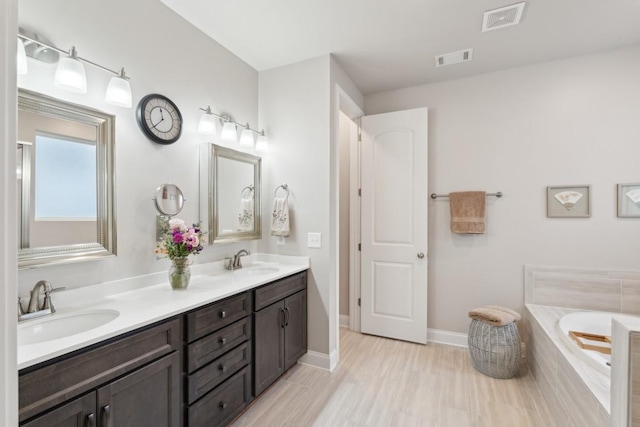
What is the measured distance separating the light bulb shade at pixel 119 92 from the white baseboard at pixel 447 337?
10.7 ft

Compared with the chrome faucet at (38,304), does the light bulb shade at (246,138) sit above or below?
above

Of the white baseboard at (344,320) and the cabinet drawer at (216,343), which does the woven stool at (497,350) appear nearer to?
the white baseboard at (344,320)

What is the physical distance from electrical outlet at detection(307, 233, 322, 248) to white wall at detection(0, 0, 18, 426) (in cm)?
215

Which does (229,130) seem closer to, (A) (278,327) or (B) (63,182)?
(B) (63,182)

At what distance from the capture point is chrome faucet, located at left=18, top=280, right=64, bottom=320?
1.28 meters

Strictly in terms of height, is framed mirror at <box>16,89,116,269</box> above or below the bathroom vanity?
above

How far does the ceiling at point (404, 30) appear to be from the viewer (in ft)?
6.57

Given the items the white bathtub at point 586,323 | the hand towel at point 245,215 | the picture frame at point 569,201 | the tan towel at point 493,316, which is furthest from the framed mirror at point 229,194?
the picture frame at point 569,201

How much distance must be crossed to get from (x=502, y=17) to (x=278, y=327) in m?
2.75

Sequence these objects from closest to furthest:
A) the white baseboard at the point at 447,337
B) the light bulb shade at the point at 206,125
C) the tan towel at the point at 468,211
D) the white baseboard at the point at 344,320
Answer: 1. the light bulb shade at the point at 206,125
2. the tan towel at the point at 468,211
3. the white baseboard at the point at 447,337
4. the white baseboard at the point at 344,320

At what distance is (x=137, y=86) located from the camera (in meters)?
1.83

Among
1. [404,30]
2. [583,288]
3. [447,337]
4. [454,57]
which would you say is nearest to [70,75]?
[404,30]

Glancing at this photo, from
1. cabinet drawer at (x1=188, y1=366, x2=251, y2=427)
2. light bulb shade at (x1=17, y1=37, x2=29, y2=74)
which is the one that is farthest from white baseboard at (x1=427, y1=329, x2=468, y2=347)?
light bulb shade at (x1=17, y1=37, x2=29, y2=74)

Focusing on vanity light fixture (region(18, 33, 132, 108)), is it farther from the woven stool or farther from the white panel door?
the woven stool
